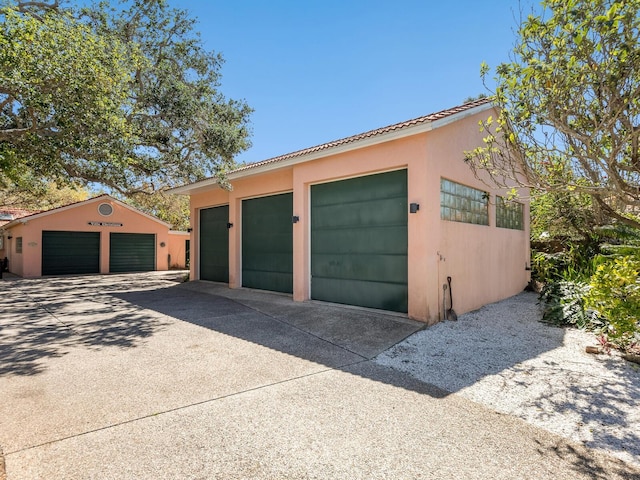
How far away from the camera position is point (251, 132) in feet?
47.9

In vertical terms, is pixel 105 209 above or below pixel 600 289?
above

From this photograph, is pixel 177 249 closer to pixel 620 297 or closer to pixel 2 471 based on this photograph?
pixel 2 471

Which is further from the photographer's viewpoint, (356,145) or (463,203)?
(463,203)

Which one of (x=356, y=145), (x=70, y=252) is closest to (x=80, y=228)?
(x=70, y=252)

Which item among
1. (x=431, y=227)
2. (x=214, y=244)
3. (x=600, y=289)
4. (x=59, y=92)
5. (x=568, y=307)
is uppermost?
(x=59, y=92)

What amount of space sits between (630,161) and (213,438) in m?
6.21

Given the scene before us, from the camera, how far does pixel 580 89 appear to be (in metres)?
4.53

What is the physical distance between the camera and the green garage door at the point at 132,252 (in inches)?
809

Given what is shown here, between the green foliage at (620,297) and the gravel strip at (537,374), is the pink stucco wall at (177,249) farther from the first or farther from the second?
the green foliage at (620,297)

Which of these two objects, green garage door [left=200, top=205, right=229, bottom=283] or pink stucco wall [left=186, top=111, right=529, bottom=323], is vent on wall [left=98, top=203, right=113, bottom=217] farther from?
pink stucco wall [left=186, top=111, right=529, bottom=323]

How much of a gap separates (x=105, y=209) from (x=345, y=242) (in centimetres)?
1797

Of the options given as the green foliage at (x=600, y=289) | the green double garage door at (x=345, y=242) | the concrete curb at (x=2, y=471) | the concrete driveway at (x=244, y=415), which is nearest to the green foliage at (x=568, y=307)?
the green foliage at (x=600, y=289)

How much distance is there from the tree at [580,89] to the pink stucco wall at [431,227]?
1.97m

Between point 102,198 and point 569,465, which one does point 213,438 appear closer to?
point 569,465
